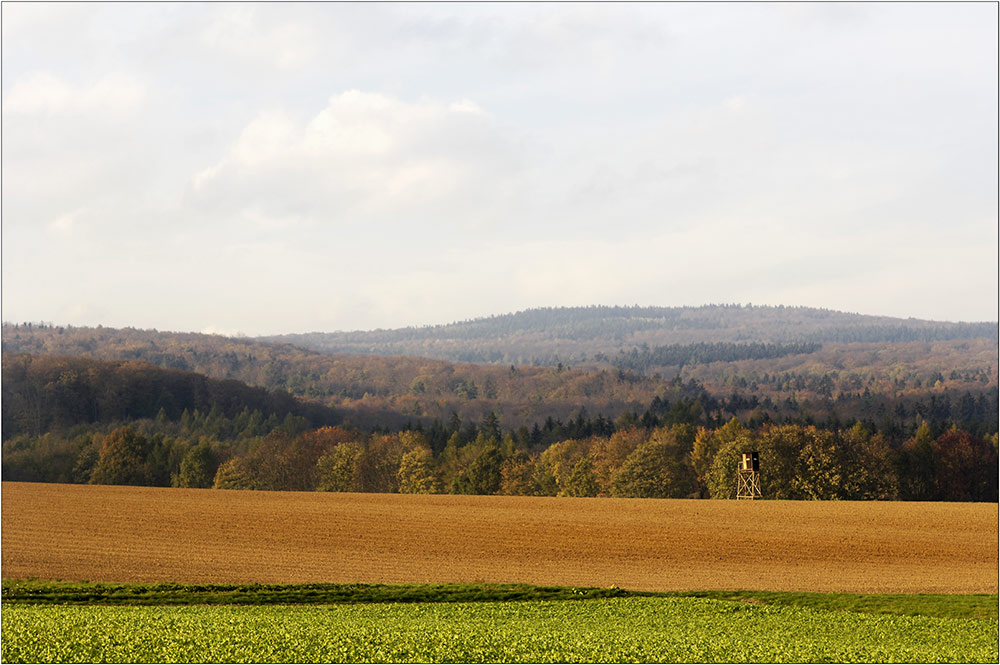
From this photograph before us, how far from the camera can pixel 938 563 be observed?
39.8m

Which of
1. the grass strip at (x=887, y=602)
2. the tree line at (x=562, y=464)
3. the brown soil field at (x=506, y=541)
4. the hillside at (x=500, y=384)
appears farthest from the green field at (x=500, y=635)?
the hillside at (x=500, y=384)

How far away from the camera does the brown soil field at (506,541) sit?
1375 inches

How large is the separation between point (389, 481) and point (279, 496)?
1570 centimetres

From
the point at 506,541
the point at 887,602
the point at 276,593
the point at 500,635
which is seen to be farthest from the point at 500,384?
the point at 500,635

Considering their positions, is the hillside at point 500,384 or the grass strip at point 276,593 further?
the hillside at point 500,384

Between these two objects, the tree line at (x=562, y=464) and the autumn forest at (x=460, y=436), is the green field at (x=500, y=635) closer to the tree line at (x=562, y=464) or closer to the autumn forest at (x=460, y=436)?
the tree line at (x=562, y=464)

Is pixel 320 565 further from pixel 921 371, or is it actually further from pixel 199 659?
pixel 921 371

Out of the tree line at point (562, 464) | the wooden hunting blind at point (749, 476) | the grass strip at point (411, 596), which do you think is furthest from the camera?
the tree line at point (562, 464)

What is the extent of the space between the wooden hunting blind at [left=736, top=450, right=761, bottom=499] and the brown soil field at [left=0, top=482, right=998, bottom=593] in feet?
16.2

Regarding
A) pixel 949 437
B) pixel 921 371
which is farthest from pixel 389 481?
pixel 921 371

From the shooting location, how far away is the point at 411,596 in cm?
2767

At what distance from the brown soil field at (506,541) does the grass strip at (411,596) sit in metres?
3.42

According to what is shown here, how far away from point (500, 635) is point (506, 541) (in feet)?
95.7

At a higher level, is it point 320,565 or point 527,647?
point 527,647
